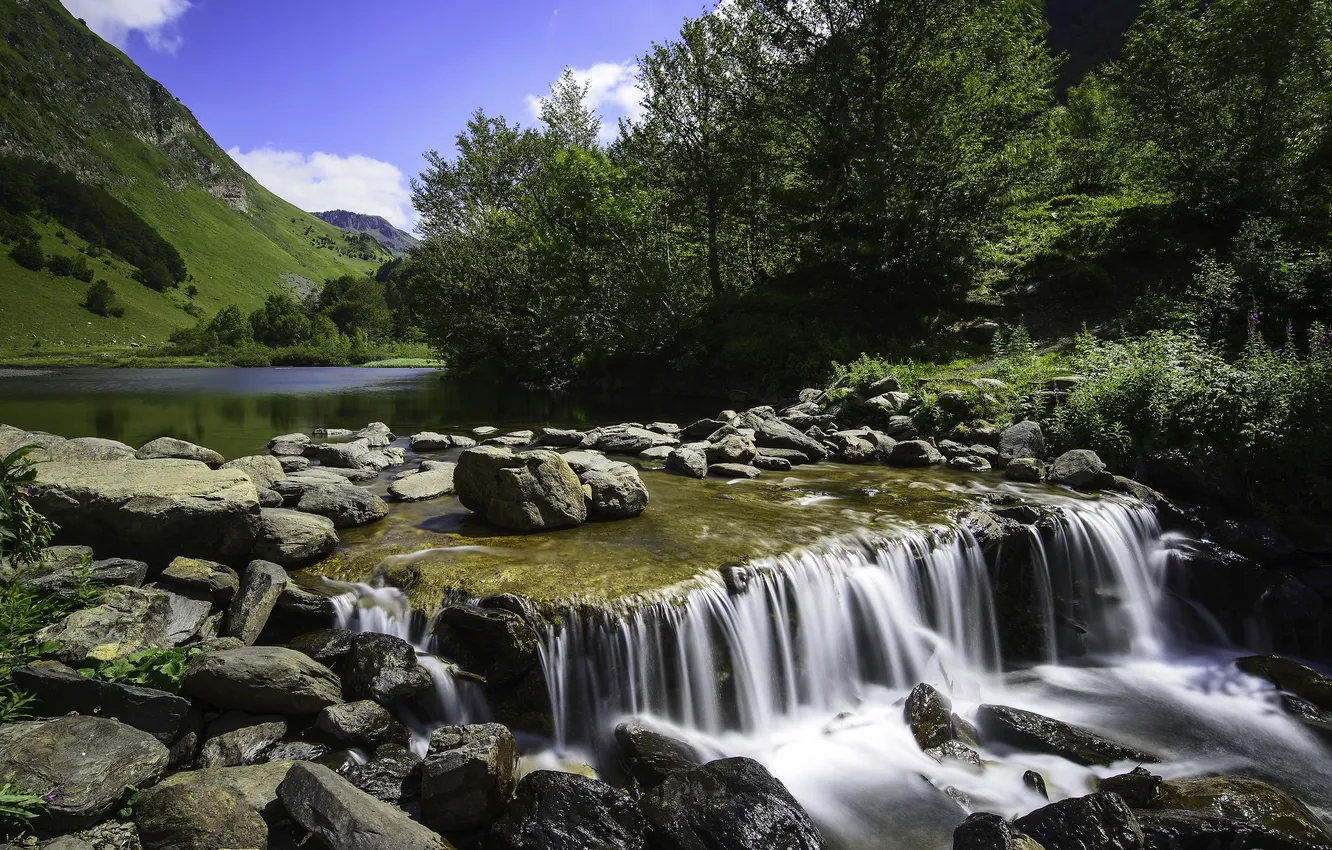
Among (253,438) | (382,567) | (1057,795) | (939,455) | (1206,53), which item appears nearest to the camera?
(1057,795)

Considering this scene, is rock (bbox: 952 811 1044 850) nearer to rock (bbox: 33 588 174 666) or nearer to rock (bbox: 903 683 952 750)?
rock (bbox: 903 683 952 750)

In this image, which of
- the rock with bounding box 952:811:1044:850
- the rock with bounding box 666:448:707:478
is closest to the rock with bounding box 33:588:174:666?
the rock with bounding box 952:811:1044:850

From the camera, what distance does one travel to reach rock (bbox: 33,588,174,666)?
557cm

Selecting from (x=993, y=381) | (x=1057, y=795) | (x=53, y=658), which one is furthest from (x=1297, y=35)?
(x=53, y=658)

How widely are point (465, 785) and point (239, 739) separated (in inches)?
83.1

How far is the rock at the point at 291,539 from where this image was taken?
7.97 m

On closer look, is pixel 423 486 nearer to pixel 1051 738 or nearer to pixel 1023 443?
pixel 1051 738

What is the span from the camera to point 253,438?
20172 millimetres

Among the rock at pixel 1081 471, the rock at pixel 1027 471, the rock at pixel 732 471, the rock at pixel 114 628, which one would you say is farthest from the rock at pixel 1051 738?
the rock at pixel 114 628

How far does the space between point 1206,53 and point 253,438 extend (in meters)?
36.3

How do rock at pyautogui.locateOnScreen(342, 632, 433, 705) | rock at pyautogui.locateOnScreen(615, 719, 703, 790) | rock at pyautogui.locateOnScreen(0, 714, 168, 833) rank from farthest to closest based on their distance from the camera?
rock at pyautogui.locateOnScreen(342, 632, 433, 705) → rock at pyautogui.locateOnScreen(615, 719, 703, 790) → rock at pyautogui.locateOnScreen(0, 714, 168, 833)

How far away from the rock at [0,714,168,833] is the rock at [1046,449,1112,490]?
13647mm

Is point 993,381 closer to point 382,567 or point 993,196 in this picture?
point 993,196

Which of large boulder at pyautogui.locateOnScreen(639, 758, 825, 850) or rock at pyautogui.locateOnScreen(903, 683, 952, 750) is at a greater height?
large boulder at pyautogui.locateOnScreen(639, 758, 825, 850)
